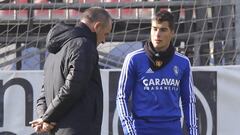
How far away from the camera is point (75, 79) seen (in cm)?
344

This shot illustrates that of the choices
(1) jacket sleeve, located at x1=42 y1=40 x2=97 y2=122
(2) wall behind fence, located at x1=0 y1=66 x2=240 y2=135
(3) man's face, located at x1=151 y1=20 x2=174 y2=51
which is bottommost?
(2) wall behind fence, located at x1=0 y1=66 x2=240 y2=135

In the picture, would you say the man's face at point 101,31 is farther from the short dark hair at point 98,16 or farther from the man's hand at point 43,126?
the man's hand at point 43,126

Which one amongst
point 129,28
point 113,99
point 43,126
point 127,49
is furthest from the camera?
point 129,28

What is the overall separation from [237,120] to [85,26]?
2.19 m

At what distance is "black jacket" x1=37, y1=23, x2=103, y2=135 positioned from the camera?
3453 mm

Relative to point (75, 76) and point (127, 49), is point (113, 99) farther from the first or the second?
point (75, 76)

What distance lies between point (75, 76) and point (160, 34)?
24.9 inches

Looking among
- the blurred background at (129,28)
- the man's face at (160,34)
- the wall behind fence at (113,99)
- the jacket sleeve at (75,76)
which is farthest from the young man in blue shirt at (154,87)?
the blurred background at (129,28)

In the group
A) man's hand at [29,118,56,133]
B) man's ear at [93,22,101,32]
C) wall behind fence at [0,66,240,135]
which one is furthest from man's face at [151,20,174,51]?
wall behind fence at [0,66,240,135]

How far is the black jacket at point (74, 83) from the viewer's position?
345 centimetres

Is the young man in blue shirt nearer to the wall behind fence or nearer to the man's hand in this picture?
the man's hand

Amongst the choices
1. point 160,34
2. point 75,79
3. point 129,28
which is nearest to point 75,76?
point 75,79

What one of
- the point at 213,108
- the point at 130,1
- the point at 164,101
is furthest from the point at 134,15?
the point at 164,101

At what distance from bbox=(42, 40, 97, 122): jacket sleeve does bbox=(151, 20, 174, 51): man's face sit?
0.45 m
